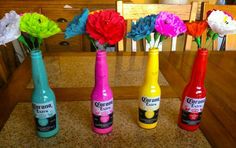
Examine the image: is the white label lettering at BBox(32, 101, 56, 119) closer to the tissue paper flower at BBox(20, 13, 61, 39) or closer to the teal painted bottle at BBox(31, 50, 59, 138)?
the teal painted bottle at BBox(31, 50, 59, 138)

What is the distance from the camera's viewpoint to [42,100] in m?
0.52

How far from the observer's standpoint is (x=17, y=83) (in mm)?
861

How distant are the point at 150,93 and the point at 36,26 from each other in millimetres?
293

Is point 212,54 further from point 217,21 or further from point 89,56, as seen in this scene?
point 217,21

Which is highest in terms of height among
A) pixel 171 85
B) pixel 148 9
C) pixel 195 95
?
pixel 148 9

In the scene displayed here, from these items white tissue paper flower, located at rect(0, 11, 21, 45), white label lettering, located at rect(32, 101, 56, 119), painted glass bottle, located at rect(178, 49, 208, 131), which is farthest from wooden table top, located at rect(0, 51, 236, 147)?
white tissue paper flower, located at rect(0, 11, 21, 45)

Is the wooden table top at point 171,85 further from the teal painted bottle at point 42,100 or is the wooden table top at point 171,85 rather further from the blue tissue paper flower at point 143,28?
the blue tissue paper flower at point 143,28

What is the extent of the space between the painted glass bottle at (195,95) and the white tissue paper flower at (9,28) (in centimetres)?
39

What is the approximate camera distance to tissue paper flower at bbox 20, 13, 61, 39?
1.55 feet

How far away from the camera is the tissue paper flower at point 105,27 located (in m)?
0.46

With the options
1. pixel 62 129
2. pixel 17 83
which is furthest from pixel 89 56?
pixel 62 129

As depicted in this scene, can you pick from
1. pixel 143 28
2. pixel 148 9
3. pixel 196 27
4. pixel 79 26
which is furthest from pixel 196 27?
pixel 148 9

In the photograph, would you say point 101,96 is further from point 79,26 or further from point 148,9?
point 148,9

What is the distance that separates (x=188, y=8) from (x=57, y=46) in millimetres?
1518
